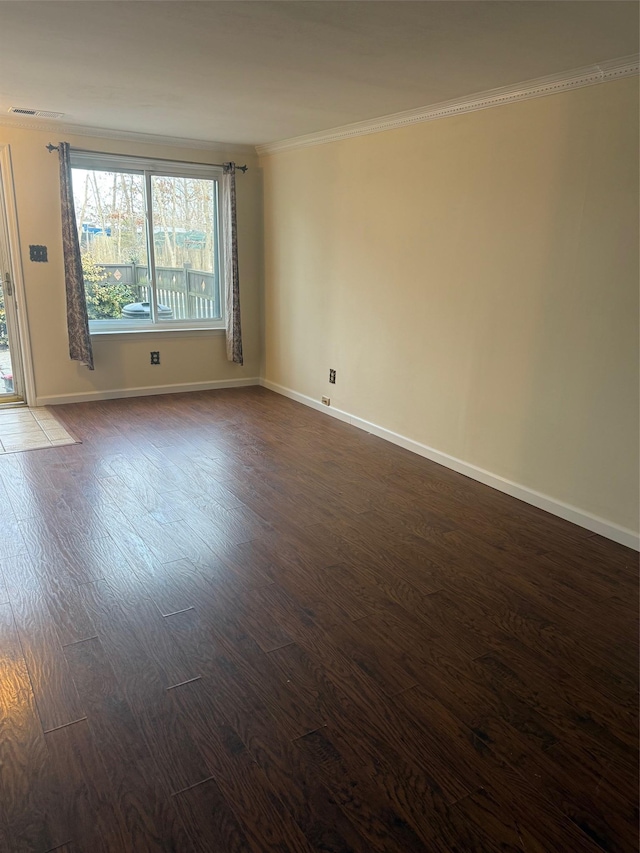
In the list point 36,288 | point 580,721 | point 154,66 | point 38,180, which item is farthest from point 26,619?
point 38,180

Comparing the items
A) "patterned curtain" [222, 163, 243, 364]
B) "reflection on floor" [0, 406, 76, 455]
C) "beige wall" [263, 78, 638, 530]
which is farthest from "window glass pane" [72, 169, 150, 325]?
"beige wall" [263, 78, 638, 530]

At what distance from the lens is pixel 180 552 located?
2801 mm

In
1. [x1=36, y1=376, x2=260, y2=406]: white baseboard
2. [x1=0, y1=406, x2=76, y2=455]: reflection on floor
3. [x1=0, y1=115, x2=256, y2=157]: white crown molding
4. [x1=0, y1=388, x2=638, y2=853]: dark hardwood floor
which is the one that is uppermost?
[x1=0, y1=115, x2=256, y2=157]: white crown molding

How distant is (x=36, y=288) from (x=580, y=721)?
16.2 feet

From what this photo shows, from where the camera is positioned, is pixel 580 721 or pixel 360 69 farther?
pixel 360 69

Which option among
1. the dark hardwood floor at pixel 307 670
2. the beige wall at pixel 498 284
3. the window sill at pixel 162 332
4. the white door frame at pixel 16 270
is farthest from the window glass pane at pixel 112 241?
the dark hardwood floor at pixel 307 670

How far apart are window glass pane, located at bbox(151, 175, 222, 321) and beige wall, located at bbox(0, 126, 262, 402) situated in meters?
0.25

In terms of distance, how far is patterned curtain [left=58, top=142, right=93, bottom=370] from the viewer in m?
4.77

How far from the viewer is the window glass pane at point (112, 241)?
5.07m

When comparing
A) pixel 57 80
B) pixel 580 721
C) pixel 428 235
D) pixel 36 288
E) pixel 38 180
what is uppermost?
pixel 57 80

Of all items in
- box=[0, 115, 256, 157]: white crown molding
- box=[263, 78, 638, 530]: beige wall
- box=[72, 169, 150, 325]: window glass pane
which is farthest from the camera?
box=[72, 169, 150, 325]: window glass pane

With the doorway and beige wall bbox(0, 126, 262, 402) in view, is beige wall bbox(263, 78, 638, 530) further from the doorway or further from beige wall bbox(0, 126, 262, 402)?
the doorway

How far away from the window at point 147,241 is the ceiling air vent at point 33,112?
1.70 feet

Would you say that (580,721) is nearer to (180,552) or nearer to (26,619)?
(180,552)
